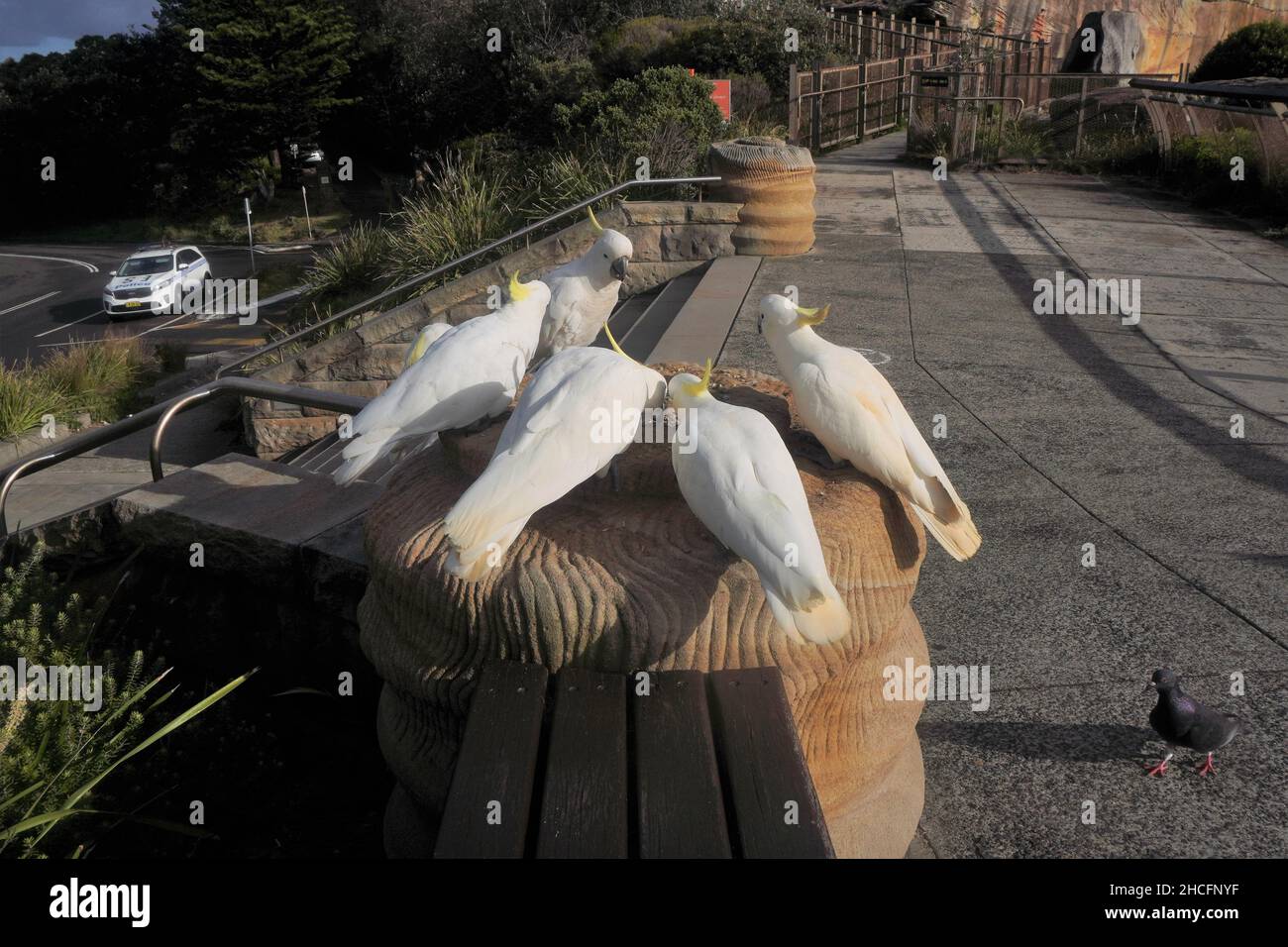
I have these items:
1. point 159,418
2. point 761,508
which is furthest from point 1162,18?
point 761,508

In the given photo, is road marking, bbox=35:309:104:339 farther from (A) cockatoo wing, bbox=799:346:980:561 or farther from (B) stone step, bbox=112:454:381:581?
(A) cockatoo wing, bbox=799:346:980:561

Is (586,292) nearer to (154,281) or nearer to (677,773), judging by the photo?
(677,773)

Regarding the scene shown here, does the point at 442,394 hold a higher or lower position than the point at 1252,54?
lower

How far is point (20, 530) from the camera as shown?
14.9 ft

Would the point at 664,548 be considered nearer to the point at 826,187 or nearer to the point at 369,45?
the point at 826,187

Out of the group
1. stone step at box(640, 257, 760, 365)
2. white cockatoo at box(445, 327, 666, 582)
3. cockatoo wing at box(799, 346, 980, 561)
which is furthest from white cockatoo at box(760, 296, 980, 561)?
stone step at box(640, 257, 760, 365)

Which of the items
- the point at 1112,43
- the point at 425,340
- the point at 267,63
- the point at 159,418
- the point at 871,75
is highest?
the point at 267,63

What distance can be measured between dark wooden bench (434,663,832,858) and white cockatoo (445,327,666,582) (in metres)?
0.34

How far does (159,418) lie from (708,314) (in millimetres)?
4255

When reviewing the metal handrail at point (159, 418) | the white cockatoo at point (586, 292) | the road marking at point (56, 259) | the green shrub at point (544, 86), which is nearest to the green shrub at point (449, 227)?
the metal handrail at point (159, 418)

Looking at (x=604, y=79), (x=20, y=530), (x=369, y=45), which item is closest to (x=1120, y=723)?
(x=20, y=530)

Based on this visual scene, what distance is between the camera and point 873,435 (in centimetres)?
285

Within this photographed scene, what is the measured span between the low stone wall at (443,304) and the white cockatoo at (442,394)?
670 centimetres

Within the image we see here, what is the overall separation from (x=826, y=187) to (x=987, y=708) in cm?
1188
